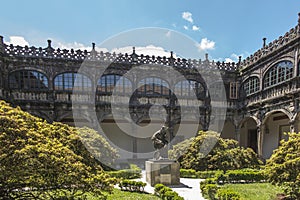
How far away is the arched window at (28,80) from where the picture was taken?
16.2 metres

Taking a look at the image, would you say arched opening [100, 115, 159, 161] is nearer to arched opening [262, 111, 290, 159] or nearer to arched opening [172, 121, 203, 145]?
arched opening [172, 121, 203, 145]

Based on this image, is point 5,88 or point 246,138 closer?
point 5,88

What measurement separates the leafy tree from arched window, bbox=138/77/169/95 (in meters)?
11.8

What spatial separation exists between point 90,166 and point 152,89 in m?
12.7

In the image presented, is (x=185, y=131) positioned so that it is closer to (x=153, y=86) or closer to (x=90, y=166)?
(x=153, y=86)

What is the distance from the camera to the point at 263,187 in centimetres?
1002

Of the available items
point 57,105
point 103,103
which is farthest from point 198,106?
point 57,105

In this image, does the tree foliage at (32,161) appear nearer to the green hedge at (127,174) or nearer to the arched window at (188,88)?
the green hedge at (127,174)

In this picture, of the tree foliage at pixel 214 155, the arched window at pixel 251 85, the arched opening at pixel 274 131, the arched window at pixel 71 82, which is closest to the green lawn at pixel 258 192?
the tree foliage at pixel 214 155

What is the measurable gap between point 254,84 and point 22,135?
17.7 metres

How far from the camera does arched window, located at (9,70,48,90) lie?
16.2m

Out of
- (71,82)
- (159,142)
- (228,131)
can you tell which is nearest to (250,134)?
(228,131)

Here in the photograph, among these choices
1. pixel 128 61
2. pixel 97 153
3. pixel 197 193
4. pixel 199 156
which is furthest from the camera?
pixel 128 61

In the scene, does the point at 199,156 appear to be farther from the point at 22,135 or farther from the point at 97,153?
the point at 22,135
